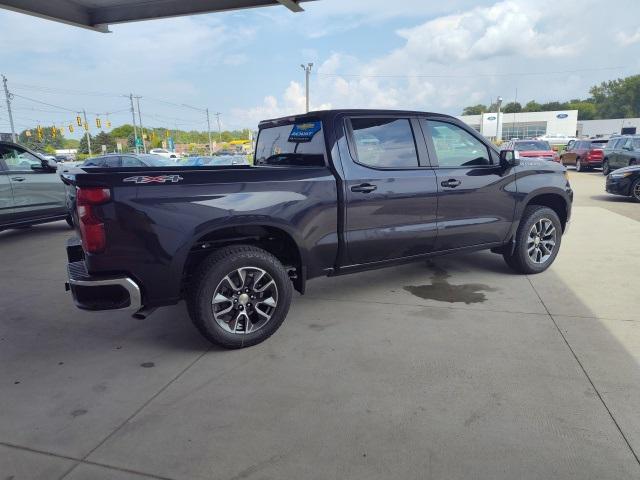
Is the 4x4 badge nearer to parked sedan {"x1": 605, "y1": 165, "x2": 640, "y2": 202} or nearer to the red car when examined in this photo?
parked sedan {"x1": 605, "y1": 165, "x2": 640, "y2": 202}

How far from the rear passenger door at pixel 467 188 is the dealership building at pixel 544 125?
7802cm

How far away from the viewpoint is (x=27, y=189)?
8195mm

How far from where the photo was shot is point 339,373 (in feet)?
10.7

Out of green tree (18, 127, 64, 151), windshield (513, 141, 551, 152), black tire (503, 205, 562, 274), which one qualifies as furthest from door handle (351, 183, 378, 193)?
green tree (18, 127, 64, 151)

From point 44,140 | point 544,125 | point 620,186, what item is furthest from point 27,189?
point 44,140

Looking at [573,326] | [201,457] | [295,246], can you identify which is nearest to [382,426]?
[201,457]

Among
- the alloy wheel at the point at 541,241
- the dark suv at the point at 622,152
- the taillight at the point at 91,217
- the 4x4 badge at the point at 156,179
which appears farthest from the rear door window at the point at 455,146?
the dark suv at the point at 622,152

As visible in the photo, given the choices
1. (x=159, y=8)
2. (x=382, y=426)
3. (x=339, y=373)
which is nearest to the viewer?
(x=382, y=426)

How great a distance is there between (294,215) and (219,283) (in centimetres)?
82

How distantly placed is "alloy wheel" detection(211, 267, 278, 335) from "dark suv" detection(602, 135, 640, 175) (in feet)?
57.8

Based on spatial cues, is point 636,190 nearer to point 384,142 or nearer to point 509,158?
point 509,158

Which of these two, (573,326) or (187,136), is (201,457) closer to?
(573,326)

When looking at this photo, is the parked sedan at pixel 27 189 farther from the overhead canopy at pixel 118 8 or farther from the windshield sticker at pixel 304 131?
the windshield sticker at pixel 304 131

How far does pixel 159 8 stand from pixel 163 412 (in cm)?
930
